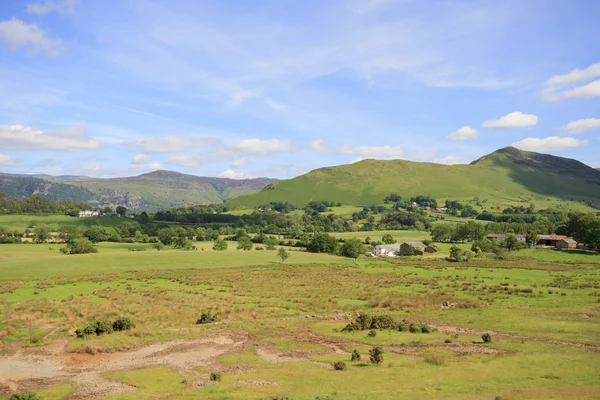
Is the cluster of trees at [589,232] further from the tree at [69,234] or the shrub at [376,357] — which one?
the tree at [69,234]

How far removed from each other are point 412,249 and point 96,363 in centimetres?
12546

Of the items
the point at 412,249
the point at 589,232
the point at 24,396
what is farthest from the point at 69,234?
the point at 589,232

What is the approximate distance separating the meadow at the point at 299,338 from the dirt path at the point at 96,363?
0.12 metres

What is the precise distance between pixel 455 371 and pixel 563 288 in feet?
152

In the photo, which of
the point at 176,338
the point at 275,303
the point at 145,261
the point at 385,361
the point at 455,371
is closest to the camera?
the point at 455,371

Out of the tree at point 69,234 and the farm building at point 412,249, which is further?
the tree at point 69,234

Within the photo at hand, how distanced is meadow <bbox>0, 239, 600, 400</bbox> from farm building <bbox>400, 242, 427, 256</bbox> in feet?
202

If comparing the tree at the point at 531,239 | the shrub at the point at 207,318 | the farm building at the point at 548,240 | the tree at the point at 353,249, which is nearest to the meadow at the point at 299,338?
the shrub at the point at 207,318

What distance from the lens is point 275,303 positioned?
178 ft

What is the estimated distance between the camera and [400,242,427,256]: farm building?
468 feet

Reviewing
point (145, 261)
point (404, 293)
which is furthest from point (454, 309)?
point (145, 261)

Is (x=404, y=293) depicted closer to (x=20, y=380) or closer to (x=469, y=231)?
(x=20, y=380)

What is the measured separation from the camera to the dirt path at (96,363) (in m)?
25.1

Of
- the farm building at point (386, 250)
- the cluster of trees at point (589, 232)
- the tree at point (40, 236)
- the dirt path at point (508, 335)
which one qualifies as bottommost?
the farm building at point (386, 250)
